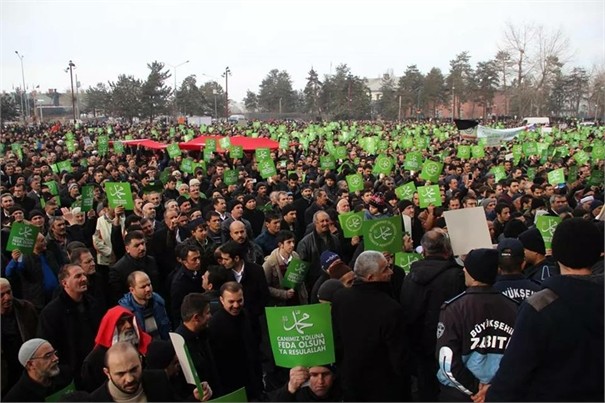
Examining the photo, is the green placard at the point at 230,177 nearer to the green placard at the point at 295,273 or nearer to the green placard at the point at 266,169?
the green placard at the point at 266,169

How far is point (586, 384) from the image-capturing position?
8.22 feet

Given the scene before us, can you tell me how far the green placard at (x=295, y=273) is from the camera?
6051mm

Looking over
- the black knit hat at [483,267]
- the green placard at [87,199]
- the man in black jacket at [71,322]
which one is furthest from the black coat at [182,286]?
the green placard at [87,199]

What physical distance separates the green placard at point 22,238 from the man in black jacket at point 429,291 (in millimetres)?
A: 4015

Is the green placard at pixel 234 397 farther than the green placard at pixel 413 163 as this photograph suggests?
No

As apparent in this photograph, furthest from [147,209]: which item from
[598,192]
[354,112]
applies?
[354,112]

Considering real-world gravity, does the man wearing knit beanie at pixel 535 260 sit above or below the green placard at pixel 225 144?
below

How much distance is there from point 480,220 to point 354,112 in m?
82.0

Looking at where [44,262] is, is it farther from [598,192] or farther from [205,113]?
[205,113]

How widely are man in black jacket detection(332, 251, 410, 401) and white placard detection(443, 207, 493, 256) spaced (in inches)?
70.3

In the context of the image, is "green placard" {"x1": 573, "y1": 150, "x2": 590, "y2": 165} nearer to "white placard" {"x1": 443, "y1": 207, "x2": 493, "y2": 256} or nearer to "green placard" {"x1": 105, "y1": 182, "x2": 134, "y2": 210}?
"white placard" {"x1": 443, "y1": 207, "x2": 493, "y2": 256}

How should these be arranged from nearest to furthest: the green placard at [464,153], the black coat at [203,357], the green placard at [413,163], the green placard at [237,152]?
the black coat at [203,357] → the green placard at [413,163] → the green placard at [237,152] → the green placard at [464,153]

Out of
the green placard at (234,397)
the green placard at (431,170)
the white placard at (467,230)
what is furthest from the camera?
the green placard at (431,170)

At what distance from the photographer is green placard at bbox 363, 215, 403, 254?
6070 mm
